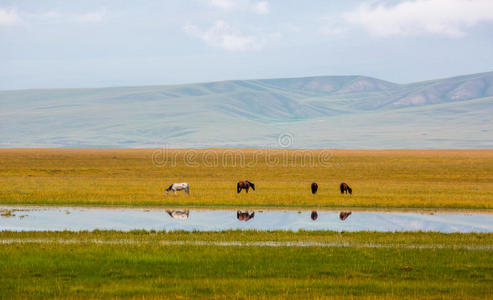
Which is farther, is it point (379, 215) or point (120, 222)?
point (379, 215)

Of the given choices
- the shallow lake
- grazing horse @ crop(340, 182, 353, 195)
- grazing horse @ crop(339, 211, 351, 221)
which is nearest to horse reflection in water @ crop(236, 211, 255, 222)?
the shallow lake

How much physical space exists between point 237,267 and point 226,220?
13738 millimetres

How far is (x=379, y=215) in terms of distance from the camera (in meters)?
37.2

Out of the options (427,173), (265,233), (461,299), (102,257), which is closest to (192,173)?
(427,173)

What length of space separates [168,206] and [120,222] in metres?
7.85

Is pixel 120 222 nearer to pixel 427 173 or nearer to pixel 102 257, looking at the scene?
pixel 102 257

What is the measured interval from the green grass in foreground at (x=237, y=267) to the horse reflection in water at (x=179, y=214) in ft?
27.6

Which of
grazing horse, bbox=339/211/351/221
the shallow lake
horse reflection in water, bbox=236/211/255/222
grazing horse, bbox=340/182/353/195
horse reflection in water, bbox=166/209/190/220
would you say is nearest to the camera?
the shallow lake

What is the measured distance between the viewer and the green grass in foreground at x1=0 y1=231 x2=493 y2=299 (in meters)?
16.9

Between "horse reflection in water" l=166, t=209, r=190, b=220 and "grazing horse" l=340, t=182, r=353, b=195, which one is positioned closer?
"horse reflection in water" l=166, t=209, r=190, b=220

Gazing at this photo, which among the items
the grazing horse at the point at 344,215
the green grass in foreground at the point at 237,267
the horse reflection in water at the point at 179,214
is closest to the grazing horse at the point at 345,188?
the grazing horse at the point at 344,215

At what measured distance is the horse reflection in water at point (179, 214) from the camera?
34.8 m

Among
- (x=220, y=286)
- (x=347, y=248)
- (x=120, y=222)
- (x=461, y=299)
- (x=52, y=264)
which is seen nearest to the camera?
(x=461, y=299)

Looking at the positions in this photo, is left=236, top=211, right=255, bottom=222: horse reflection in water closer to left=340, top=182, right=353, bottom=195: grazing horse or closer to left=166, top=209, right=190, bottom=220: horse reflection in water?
left=166, top=209, right=190, bottom=220: horse reflection in water
